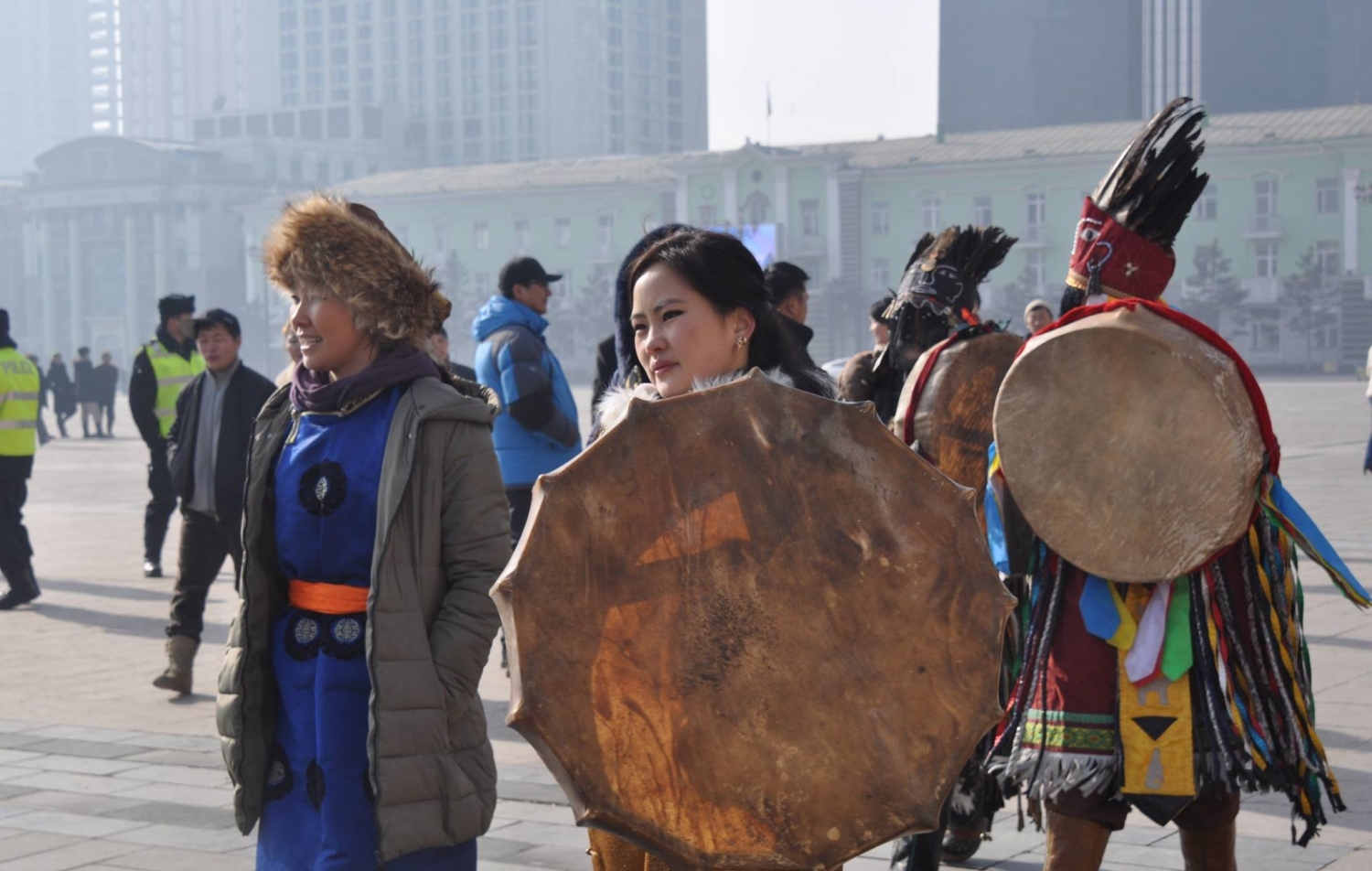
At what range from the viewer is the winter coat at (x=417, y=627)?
3277mm

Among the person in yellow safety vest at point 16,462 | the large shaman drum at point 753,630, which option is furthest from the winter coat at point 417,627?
the person in yellow safety vest at point 16,462

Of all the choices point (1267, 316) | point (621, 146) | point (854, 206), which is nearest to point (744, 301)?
point (1267, 316)

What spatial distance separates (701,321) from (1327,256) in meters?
71.4

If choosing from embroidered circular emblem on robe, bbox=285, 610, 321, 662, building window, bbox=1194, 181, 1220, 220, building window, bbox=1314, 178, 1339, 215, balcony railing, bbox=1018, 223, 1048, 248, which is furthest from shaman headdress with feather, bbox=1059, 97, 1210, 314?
balcony railing, bbox=1018, 223, 1048, 248

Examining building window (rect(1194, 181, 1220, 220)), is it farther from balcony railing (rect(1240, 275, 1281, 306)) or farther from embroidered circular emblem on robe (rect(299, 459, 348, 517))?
embroidered circular emblem on robe (rect(299, 459, 348, 517))

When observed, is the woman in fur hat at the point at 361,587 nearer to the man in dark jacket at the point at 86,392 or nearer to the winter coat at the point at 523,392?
the winter coat at the point at 523,392

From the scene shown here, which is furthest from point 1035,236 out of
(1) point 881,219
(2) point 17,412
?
(2) point 17,412

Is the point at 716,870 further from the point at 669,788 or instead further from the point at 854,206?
the point at 854,206

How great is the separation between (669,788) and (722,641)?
8.6 inches

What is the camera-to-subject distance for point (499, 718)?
703cm

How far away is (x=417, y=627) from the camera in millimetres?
3340

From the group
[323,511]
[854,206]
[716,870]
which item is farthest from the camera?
[854,206]

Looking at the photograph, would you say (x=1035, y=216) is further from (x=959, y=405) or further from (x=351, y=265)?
(x=351, y=265)

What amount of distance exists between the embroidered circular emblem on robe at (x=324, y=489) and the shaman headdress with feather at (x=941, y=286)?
2.34 m
